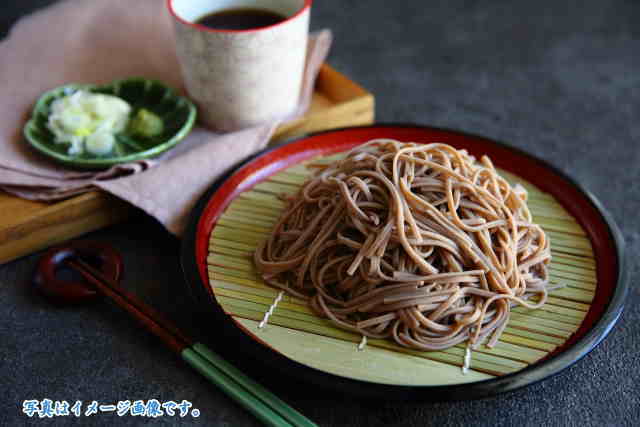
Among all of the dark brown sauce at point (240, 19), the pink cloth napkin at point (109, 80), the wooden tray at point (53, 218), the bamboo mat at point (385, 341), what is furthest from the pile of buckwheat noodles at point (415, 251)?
the dark brown sauce at point (240, 19)

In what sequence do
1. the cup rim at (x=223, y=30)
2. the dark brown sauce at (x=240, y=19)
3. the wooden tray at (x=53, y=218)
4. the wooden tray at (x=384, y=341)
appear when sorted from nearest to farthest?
the wooden tray at (x=384, y=341), the wooden tray at (x=53, y=218), the cup rim at (x=223, y=30), the dark brown sauce at (x=240, y=19)

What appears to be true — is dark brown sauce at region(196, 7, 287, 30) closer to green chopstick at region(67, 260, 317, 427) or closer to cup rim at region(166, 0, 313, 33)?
cup rim at region(166, 0, 313, 33)

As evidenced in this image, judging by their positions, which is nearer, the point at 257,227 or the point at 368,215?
the point at 368,215

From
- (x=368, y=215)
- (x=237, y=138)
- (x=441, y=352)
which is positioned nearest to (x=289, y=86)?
(x=237, y=138)

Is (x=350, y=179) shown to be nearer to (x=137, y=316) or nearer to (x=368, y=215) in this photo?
(x=368, y=215)

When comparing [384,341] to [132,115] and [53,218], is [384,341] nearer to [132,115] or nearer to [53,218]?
[53,218]

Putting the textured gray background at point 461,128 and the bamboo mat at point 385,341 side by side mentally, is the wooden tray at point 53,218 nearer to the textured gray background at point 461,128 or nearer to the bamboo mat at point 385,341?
the textured gray background at point 461,128
